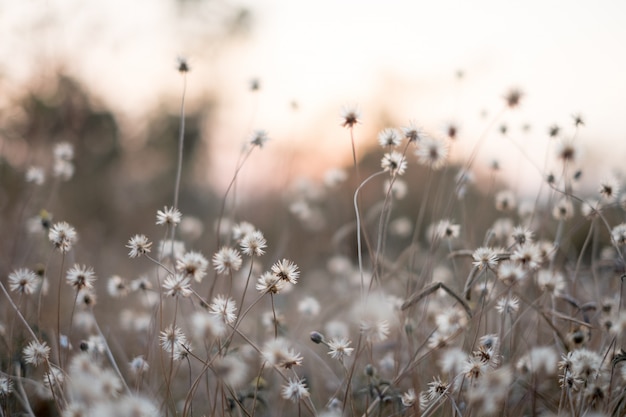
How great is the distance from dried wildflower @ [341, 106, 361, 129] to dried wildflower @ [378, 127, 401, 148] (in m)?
0.11

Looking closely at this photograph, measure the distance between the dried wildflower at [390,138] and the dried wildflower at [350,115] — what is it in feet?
0.36

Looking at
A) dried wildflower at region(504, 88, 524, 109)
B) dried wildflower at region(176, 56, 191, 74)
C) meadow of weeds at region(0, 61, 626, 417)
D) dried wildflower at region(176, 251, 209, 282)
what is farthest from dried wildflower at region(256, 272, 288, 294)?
dried wildflower at region(504, 88, 524, 109)

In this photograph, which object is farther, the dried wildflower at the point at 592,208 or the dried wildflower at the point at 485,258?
the dried wildflower at the point at 592,208

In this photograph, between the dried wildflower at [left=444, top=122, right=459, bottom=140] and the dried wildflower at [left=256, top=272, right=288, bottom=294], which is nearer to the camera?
the dried wildflower at [left=256, top=272, right=288, bottom=294]

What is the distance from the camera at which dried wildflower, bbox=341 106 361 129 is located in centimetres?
162

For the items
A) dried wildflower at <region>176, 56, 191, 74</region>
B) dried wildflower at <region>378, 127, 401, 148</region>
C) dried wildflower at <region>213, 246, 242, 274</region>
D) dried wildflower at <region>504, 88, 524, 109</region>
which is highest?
dried wildflower at <region>176, 56, 191, 74</region>

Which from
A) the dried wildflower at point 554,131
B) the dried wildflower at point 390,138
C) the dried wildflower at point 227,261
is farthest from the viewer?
the dried wildflower at point 554,131

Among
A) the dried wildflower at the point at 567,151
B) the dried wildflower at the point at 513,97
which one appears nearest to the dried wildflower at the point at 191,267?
the dried wildflower at the point at 513,97

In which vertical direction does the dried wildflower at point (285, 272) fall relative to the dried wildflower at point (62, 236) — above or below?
below

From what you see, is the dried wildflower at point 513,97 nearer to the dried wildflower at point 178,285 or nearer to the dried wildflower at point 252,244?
the dried wildflower at point 252,244

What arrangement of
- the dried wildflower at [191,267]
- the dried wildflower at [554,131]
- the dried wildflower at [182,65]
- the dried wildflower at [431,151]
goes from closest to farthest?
the dried wildflower at [191,267] < the dried wildflower at [431,151] < the dried wildflower at [182,65] < the dried wildflower at [554,131]

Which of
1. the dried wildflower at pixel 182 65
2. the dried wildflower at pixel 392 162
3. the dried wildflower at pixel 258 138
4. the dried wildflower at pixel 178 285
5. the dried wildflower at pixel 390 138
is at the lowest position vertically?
the dried wildflower at pixel 178 285

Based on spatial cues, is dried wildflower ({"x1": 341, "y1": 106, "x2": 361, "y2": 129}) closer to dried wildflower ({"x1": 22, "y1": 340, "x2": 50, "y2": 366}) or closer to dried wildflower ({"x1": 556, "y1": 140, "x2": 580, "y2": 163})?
dried wildflower ({"x1": 556, "y1": 140, "x2": 580, "y2": 163})

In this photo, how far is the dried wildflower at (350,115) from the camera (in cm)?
162
